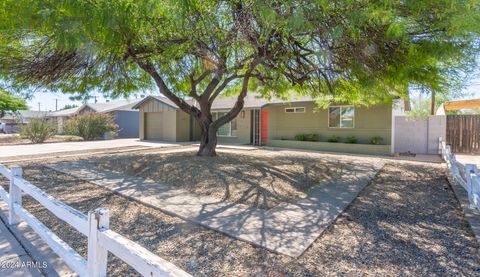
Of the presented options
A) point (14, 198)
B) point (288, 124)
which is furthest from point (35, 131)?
point (14, 198)

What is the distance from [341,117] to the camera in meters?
14.9

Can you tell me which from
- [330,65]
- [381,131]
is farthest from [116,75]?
[381,131]

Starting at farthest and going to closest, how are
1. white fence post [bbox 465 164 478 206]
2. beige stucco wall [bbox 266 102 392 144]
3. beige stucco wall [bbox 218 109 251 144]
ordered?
beige stucco wall [bbox 218 109 251 144] < beige stucco wall [bbox 266 102 392 144] < white fence post [bbox 465 164 478 206]

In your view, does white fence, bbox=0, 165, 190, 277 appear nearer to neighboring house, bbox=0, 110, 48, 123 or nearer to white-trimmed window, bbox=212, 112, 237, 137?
white-trimmed window, bbox=212, 112, 237, 137

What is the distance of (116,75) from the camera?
31.6 feet

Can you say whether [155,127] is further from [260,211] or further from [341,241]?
[341,241]

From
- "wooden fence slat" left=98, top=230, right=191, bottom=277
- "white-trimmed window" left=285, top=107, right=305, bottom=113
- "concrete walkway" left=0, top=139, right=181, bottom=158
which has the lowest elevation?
"concrete walkway" left=0, top=139, right=181, bottom=158

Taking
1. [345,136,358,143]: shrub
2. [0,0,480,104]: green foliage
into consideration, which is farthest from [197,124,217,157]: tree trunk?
[345,136,358,143]: shrub

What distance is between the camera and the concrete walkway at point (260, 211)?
3890 mm

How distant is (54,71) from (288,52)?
21.4 feet

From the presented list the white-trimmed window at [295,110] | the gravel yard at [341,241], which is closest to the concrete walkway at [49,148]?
the white-trimmed window at [295,110]

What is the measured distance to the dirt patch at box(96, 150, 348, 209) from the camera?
5961 millimetres

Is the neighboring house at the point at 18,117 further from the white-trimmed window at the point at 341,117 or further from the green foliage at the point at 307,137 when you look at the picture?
the white-trimmed window at the point at 341,117

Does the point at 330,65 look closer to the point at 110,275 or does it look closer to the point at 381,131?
the point at 110,275
